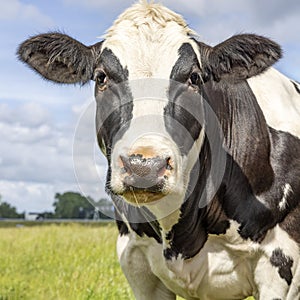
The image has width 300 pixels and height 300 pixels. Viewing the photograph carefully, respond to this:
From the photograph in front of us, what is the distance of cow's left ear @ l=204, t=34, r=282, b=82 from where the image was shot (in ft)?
18.9

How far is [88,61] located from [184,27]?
2.70ft

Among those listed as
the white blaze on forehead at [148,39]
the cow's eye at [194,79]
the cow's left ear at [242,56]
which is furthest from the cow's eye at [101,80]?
the cow's left ear at [242,56]

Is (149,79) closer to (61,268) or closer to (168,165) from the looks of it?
(168,165)

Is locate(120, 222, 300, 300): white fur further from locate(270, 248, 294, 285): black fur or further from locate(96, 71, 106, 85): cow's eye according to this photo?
locate(96, 71, 106, 85): cow's eye

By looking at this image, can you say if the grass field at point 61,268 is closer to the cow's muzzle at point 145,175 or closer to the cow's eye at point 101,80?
the cow's eye at point 101,80

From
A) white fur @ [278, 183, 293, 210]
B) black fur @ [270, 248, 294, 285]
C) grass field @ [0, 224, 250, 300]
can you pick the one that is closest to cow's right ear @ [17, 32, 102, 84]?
white fur @ [278, 183, 293, 210]

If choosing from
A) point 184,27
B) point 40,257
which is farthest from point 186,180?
point 40,257

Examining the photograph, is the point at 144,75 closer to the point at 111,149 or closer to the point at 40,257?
the point at 111,149

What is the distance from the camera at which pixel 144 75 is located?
5.28 meters

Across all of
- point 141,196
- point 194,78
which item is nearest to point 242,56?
point 194,78

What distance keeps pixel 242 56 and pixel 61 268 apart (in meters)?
7.28

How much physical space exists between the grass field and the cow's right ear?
140 inches

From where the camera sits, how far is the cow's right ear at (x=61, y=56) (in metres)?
5.94

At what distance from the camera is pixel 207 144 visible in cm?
598
